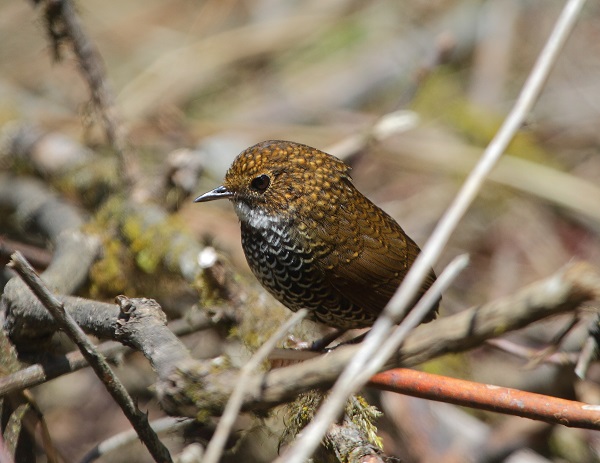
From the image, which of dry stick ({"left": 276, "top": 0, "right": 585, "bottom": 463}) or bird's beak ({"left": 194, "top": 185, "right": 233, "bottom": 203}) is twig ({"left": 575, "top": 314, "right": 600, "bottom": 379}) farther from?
bird's beak ({"left": 194, "top": 185, "right": 233, "bottom": 203})

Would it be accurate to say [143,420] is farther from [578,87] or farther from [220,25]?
[220,25]

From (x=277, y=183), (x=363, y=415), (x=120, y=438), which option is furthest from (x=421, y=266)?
(x=120, y=438)

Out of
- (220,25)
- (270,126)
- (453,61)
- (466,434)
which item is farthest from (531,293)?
(220,25)

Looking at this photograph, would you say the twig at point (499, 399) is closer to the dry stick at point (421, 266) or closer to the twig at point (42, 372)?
the dry stick at point (421, 266)

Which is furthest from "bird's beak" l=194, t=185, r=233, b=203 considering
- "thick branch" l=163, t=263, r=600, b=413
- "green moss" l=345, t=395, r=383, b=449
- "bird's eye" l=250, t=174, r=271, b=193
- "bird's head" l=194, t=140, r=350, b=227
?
"thick branch" l=163, t=263, r=600, b=413

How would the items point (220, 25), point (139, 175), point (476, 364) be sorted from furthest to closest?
point (220, 25)
point (476, 364)
point (139, 175)

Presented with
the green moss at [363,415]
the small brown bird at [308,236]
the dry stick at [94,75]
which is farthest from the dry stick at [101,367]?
the dry stick at [94,75]

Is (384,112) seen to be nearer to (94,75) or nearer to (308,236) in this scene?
(94,75)
